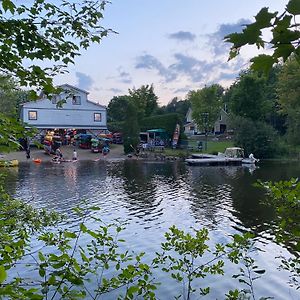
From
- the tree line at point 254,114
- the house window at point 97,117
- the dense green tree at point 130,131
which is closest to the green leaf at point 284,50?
the tree line at point 254,114

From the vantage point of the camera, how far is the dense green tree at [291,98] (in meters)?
53.6

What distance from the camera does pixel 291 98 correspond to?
57.2m

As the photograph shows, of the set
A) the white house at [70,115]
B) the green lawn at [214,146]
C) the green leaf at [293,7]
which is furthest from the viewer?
the green lawn at [214,146]

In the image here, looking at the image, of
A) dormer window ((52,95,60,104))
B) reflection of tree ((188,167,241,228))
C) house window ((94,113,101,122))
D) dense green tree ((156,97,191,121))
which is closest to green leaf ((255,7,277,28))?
dormer window ((52,95,60,104))

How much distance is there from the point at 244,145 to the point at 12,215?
52.1 metres

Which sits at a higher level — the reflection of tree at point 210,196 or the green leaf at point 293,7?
the green leaf at point 293,7

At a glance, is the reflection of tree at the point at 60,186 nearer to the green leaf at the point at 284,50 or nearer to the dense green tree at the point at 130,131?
the dense green tree at the point at 130,131

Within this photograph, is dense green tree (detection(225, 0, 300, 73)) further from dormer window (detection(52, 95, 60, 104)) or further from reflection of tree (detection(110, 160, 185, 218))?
reflection of tree (detection(110, 160, 185, 218))

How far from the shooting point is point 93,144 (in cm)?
5691

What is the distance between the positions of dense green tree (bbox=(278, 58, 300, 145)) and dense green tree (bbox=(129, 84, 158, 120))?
1351 inches

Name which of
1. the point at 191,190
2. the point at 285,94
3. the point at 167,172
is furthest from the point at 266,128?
the point at 191,190

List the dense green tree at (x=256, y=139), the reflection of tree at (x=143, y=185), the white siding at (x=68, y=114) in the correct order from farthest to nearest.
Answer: the white siding at (x=68, y=114), the dense green tree at (x=256, y=139), the reflection of tree at (x=143, y=185)

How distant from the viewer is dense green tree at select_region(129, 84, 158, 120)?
281 feet

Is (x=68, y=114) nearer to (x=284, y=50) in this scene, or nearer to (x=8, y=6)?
(x=8, y=6)
